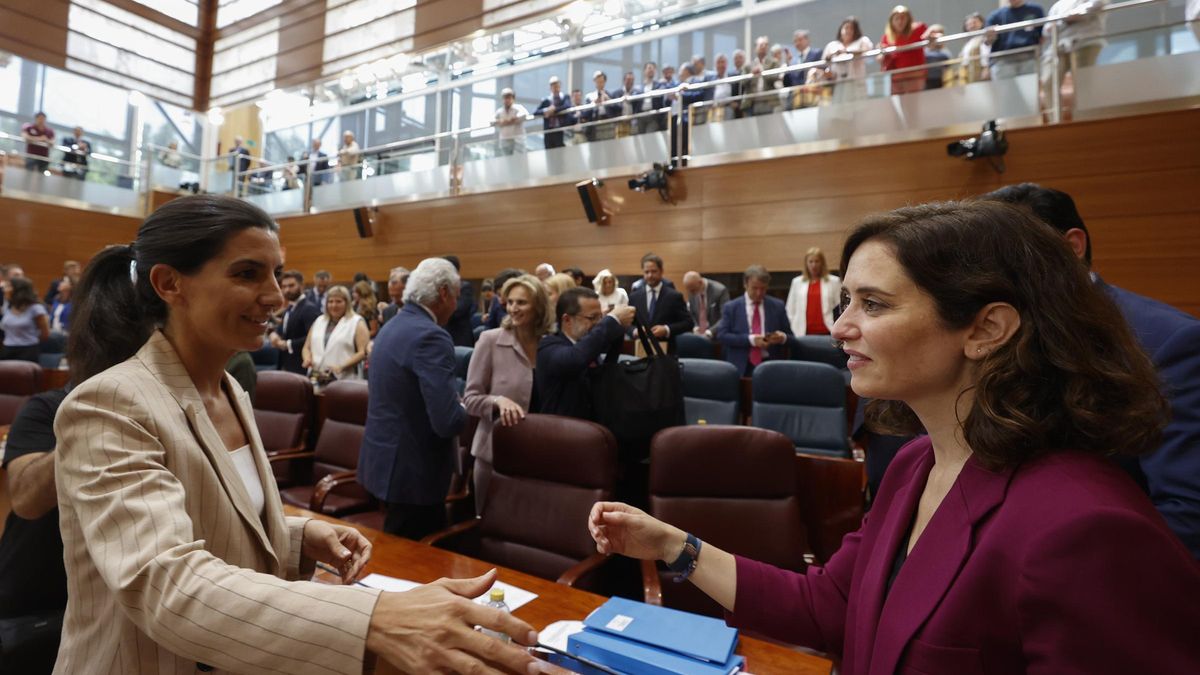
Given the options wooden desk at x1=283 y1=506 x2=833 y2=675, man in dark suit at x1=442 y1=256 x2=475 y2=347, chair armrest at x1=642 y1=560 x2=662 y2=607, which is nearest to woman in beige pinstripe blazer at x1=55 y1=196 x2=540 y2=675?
wooden desk at x1=283 y1=506 x2=833 y2=675

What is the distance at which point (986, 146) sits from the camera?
5.16 m

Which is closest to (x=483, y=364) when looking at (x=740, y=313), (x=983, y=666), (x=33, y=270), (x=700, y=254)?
(x=983, y=666)

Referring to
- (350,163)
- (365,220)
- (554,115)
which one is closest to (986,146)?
(554,115)

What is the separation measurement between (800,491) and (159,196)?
12581mm

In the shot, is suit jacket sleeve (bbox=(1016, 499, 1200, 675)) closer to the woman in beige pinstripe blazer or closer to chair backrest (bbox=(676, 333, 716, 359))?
the woman in beige pinstripe blazer

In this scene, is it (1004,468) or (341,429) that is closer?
(1004,468)

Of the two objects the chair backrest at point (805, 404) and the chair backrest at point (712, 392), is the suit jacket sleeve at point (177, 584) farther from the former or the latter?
the chair backrest at point (712, 392)

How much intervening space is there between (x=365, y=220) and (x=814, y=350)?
7007mm

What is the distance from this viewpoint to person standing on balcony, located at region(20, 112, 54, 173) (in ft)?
31.2

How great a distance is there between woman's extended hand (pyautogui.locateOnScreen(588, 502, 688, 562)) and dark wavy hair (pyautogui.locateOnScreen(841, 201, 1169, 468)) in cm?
52

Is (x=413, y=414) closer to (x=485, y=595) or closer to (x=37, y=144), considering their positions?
(x=485, y=595)

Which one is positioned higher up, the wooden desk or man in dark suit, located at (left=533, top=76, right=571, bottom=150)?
man in dark suit, located at (left=533, top=76, right=571, bottom=150)

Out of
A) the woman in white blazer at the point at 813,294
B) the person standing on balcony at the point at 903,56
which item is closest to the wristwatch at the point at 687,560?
the woman in white blazer at the point at 813,294

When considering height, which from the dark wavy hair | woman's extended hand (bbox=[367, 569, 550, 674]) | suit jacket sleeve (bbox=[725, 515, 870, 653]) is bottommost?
suit jacket sleeve (bbox=[725, 515, 870, 653])
